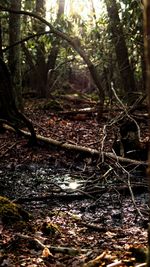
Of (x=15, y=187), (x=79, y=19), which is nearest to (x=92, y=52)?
(x=79, y=19)

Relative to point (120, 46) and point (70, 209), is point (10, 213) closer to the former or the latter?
point (70, 209)

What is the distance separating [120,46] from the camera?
14.1m

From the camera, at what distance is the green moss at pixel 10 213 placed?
4.42 m

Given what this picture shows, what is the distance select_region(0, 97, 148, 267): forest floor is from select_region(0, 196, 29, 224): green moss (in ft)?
0.22

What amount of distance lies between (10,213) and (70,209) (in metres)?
1.25

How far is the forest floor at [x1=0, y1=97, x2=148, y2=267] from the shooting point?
12.1ft

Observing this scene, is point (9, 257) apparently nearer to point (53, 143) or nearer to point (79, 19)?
point (53, 143)

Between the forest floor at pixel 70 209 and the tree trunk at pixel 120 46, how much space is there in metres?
4.51

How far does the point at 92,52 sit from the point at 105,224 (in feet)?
39.4

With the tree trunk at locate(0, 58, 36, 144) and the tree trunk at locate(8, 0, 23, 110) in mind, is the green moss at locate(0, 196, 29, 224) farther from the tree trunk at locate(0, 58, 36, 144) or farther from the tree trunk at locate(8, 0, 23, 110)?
the tree trunk at locate(8, 0, 23, 110)

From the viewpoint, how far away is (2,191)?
21.0 feet

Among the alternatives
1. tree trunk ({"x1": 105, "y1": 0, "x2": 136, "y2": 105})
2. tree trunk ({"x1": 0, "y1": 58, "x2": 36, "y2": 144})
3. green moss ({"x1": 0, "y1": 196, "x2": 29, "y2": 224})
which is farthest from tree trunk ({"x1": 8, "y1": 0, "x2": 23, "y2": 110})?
green moss ({"x1": 0, "y1": 196, "x2": 29, "y2": 224})

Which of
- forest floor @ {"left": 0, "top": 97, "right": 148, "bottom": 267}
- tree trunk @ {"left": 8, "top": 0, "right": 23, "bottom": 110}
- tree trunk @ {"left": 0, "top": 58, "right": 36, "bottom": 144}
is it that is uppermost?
tree trunk @ {"left": 8, "top": 0, "right": 23, "bottom": 110}

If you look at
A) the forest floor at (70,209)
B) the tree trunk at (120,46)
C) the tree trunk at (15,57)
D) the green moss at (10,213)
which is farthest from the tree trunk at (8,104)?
the tree trunk at (120,46)
